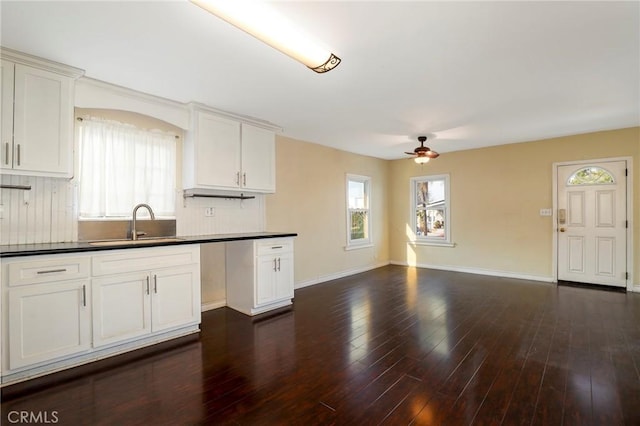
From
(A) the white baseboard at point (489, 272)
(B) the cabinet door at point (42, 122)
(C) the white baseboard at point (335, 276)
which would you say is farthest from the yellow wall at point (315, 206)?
(B) the cabinet door at point (42, 122)

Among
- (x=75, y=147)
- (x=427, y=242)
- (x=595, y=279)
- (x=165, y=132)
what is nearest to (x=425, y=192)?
(x=427, y=242)

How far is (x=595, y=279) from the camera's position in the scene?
16.0 ft

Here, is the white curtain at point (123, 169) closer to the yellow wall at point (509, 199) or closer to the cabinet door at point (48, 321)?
the cabinet door at point (48, 321)

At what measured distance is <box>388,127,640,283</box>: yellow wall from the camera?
4.83 m

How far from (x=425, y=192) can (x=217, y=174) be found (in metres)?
4.68

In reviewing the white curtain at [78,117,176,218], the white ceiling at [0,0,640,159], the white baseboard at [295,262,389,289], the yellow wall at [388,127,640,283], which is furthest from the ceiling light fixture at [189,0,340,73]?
the yellow wall at [388,127,640,283]

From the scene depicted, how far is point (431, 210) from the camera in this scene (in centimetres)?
662

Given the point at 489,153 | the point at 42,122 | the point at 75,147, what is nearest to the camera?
the point at 42,122

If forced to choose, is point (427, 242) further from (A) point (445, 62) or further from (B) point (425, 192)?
(A) point (445, 62)

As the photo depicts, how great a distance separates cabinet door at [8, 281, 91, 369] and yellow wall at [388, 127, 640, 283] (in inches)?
233

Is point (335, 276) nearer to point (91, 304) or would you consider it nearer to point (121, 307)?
point (121, 307)

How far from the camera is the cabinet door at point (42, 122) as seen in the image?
242 centimetres

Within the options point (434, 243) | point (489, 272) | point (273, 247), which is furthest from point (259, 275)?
point (489, 272)

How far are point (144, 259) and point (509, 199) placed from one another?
5.83m
